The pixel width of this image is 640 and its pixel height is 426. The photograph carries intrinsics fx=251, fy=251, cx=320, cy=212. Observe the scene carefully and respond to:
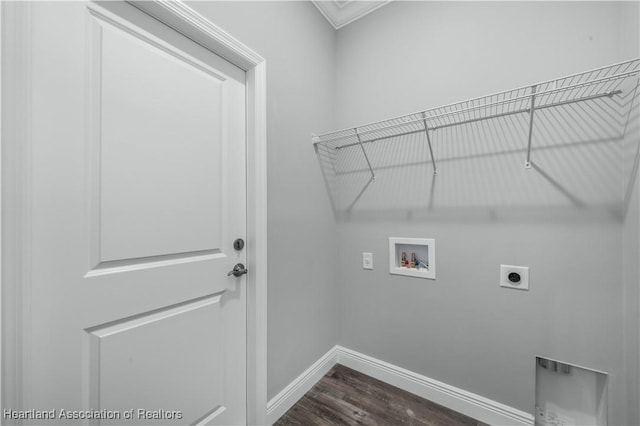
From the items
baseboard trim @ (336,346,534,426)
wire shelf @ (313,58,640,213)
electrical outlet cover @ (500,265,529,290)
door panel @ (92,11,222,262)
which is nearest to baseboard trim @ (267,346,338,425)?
baseboard trim @ (336,346,534,426)

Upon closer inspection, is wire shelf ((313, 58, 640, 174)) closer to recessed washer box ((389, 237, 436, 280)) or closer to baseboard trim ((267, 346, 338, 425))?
recessed washer box ((389, 237, 436, 280))

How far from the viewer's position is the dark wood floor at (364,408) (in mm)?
1407

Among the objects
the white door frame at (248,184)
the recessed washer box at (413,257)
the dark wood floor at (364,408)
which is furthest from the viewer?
→ the recessed washer box at (413,257)

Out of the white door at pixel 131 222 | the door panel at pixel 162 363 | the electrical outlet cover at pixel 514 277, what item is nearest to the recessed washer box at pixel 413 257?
the electrical outlet cover at pixel 514 277

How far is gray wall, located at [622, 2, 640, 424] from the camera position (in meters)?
1.01

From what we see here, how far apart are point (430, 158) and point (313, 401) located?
1677mm

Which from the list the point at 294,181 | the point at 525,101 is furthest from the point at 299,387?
the point at 525,101

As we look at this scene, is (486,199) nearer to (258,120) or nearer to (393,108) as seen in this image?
(393,108)

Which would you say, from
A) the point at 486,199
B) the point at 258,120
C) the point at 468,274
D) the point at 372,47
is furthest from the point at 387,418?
the point at 372,47

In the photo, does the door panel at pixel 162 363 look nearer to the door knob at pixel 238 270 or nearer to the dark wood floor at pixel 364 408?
the door knob at pixel 238 270

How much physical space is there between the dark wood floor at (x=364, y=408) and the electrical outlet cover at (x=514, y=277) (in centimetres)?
80

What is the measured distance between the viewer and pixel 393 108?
171 cm

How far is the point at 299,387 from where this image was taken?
5.17 ft

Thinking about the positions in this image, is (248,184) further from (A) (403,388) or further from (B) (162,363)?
(A) (403,388)
